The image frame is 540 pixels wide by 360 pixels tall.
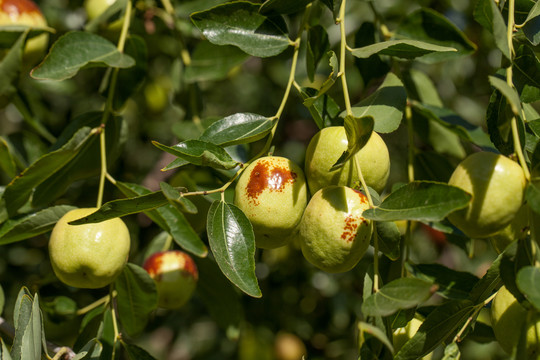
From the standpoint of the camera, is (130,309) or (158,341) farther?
(158,341)

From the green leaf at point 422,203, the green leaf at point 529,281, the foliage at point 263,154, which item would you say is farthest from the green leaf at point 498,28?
the green leaf at point 529,281

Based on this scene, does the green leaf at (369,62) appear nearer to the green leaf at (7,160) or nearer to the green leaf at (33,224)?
the green leaf at (33,224)

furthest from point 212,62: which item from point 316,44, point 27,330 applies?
point 27,330

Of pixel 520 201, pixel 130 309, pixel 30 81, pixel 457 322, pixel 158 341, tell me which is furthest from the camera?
pixel 158 341

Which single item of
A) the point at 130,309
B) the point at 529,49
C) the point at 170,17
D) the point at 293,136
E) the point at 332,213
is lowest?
the point at 293,136

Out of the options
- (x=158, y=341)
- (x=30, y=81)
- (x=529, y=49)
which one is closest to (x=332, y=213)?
(x=529, y=49)

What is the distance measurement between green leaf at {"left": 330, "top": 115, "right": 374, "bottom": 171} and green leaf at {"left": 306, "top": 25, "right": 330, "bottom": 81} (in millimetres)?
451

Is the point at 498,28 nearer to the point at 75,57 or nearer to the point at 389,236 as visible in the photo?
the point at 389,236

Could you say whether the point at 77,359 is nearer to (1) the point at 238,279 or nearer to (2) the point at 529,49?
(1) the point at 238,279

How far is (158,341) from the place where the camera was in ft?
12.1

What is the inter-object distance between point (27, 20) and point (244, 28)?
0.86 meters

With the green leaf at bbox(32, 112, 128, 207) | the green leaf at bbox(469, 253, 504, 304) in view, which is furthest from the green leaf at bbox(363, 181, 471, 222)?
the green leaf at bbox(32, 112, 128, 207)

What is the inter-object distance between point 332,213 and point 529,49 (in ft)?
1.97

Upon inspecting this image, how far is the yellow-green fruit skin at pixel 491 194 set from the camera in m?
1.05
